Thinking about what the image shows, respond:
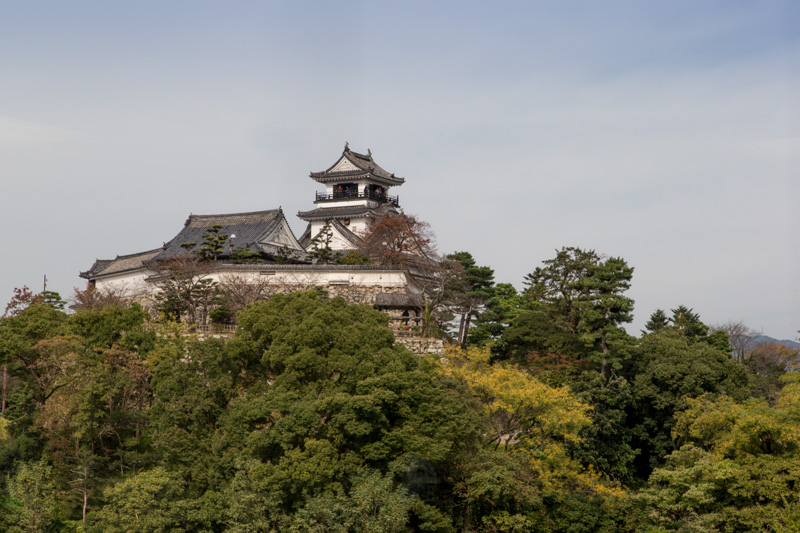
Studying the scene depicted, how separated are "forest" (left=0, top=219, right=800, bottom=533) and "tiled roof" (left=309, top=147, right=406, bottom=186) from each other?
A: 2158 centimetres

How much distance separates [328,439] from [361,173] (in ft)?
91.9

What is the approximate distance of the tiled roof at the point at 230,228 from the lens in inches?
1409

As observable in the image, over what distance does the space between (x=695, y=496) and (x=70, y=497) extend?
49.6 feet

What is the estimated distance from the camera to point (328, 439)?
18.1m

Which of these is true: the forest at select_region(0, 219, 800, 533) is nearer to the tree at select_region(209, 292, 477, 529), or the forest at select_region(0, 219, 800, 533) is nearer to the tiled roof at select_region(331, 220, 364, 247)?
the tree at select_region(209, 292, 477, 529)

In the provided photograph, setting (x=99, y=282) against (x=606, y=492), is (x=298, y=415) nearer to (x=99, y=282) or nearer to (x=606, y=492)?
(x=606, y=492)

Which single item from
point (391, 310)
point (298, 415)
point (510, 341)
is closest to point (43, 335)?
point (298, 415)

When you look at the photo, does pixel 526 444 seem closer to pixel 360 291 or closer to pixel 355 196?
pixel 360 291

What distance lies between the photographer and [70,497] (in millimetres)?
19609

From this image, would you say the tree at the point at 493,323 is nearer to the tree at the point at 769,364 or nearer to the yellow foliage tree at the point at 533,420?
the yellow foliage tree at the point at 533,420

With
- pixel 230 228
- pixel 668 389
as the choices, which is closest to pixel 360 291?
pixel 230 228

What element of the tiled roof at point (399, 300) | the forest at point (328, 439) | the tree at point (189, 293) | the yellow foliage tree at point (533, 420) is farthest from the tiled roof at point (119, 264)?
the yellow foliage tree at point (533, 420)

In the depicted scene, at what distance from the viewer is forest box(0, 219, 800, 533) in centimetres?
1783

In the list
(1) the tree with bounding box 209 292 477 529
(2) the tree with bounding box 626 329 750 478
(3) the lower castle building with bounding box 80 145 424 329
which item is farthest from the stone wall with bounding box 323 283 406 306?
(1) the tree with bounding box 209 292 477 529
